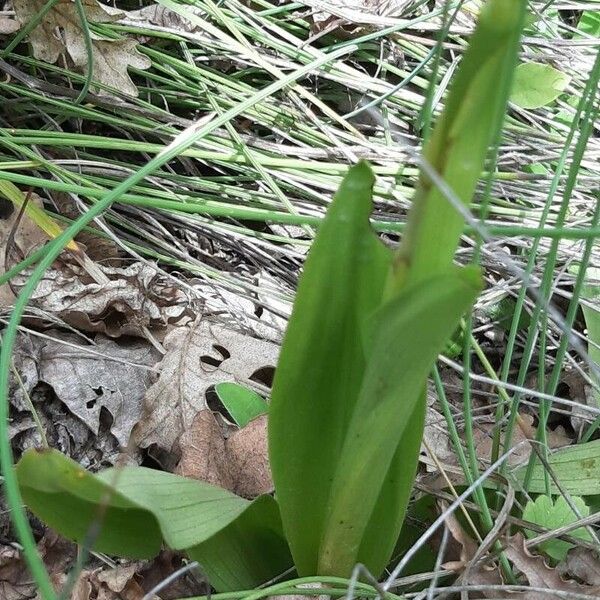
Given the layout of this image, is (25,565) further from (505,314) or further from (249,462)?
(505,314)

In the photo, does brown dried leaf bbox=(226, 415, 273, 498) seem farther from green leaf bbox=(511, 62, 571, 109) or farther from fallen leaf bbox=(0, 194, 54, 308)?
green leaf bbox=(511, 62, 571, 109)

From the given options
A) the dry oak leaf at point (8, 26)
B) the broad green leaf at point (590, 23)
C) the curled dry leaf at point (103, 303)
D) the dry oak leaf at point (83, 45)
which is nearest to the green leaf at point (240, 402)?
the curled dry leaf at point (103, 303)

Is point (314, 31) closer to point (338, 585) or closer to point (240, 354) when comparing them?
point (240, 354)

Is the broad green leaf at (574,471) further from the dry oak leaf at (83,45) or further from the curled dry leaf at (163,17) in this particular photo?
the curled dry leaf at (163,17)

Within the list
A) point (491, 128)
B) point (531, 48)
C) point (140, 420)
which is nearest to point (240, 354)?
point (140, 420)

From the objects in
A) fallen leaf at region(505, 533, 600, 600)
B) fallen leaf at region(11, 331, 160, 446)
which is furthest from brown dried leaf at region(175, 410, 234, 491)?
fallen leaf at region(505, 533, 600, 600)

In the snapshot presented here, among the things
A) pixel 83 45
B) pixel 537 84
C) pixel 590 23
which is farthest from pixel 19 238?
pixel 590 23
